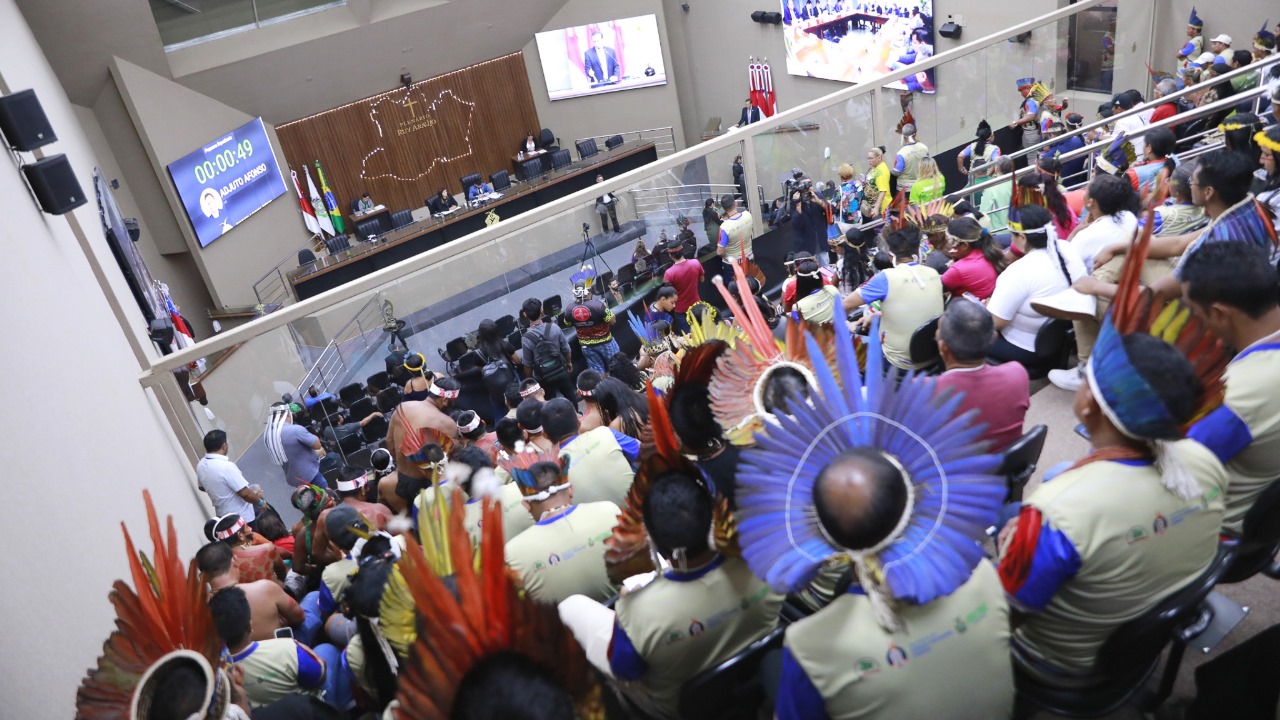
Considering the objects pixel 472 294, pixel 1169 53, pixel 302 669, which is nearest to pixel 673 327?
pixel 472 294

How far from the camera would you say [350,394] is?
6969 mm

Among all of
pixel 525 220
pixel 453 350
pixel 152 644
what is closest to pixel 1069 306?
pixel 152 644

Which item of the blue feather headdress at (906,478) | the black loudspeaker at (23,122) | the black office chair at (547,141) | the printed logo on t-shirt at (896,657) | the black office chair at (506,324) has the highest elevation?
the black loudspeaker at (23,122)

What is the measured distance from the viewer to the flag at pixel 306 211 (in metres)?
14.9

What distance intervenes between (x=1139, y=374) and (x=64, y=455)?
13.7 ft

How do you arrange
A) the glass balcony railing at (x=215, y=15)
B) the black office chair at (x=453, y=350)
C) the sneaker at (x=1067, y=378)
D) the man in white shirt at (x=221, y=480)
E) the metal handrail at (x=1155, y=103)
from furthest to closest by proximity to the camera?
the glass balcony railing at (x=215, y=15), the black office chair at (x=453, y=350), the metal handrail at (x=1155, y=103), the man in white shirt at (x=221, y=480), the sneaker at (x=1067, y=378)

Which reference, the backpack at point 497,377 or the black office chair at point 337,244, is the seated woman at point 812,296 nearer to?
the backpack at point 497,377

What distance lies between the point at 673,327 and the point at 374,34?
397 inches

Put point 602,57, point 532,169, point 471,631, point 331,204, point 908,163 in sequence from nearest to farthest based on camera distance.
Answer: point 471,631
point 908,163
point 331,204
point 532,169
point 602,57

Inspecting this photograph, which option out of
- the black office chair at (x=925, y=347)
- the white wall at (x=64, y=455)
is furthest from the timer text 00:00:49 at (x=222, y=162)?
the black office chair at (x=925, y=347)

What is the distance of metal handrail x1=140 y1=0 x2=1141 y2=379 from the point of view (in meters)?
6.08

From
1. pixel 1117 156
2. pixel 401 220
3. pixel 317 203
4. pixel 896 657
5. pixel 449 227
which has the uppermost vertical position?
pixel 896 657

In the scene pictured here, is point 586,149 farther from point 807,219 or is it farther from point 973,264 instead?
point 973,264

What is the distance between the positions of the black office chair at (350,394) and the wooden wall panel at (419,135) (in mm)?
9404
